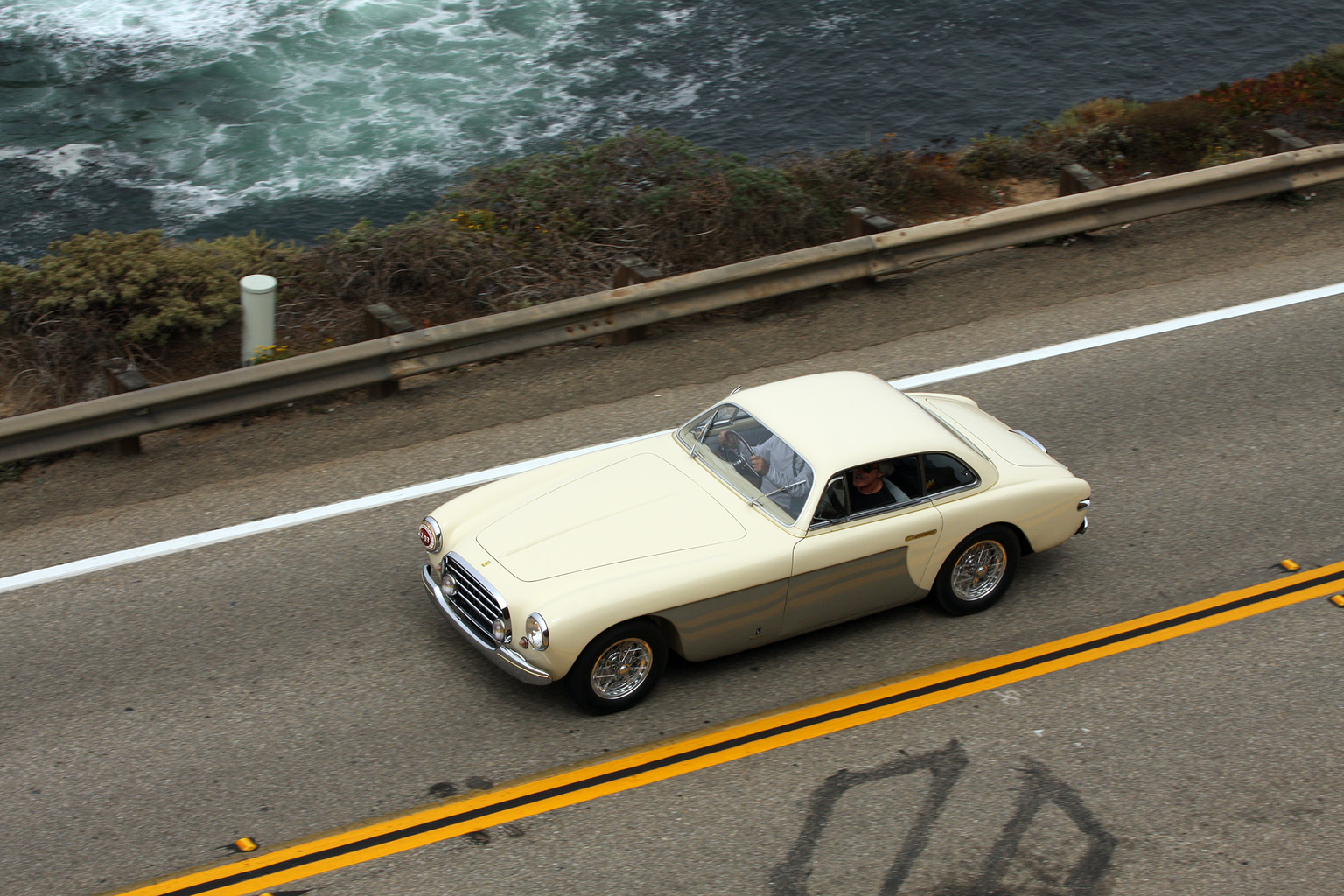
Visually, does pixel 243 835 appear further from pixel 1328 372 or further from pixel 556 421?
pixel 1328 372

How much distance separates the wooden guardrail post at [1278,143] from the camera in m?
13.6

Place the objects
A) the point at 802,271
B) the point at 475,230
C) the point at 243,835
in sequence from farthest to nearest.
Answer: the point at 475,230, the point at 802,271, the point at 243,835

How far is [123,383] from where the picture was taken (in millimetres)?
9703

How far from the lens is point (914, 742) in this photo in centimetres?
734

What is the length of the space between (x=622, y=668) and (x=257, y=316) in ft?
16.1

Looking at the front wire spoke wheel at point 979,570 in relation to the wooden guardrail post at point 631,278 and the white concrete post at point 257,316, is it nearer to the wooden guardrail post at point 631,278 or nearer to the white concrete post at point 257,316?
the wooden guardrail post at point 631,278

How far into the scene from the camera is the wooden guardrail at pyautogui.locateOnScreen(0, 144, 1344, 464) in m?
9.48

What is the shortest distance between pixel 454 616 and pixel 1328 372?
752 centimetres

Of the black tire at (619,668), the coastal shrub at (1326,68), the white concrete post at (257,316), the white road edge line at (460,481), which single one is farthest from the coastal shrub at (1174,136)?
the black tire at (619,668)

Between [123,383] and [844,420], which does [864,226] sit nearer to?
[844,420]

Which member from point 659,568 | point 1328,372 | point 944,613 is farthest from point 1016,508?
point 1328,372

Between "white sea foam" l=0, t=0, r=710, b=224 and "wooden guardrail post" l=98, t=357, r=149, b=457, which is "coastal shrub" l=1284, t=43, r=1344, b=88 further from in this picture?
"wooden guardrail post" l=98, t=357, r=149, b=457

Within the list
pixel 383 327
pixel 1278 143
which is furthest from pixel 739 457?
pixel 1278 143

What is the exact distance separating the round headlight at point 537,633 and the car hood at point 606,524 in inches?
12.3
